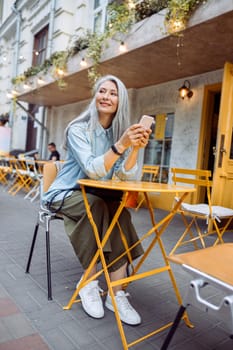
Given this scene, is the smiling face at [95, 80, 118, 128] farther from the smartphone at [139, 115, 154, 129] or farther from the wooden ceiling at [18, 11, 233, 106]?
the wooden ceiling at [18, 11, 233, 106]

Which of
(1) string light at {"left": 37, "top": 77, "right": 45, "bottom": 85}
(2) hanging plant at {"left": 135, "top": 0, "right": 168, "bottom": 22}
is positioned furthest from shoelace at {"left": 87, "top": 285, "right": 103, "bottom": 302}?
(1) string light at {"left": 37, "top": 77, "right": 45, "bottom": 85}

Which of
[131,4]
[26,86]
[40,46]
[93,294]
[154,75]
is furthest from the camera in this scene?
[40,46]

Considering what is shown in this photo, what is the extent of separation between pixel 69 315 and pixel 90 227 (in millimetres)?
523

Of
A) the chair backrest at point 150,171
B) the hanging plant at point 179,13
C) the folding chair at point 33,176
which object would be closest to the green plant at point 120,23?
the hanging plant at point 179,13

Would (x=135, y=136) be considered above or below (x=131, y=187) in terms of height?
above

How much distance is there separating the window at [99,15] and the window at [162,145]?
302 cm

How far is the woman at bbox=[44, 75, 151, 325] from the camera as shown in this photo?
1.54m

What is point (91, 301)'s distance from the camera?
5.27ft

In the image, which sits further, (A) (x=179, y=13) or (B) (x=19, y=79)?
(B) (x=19, y=79)

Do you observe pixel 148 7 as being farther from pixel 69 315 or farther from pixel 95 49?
pixel 69 315

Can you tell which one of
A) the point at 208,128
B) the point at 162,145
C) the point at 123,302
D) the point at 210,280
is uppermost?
the point at 208,128

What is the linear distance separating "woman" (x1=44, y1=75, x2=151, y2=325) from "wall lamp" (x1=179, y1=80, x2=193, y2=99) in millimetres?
3691

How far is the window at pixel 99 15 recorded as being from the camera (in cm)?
688

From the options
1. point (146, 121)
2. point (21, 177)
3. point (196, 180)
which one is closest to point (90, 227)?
point (146, 121)
